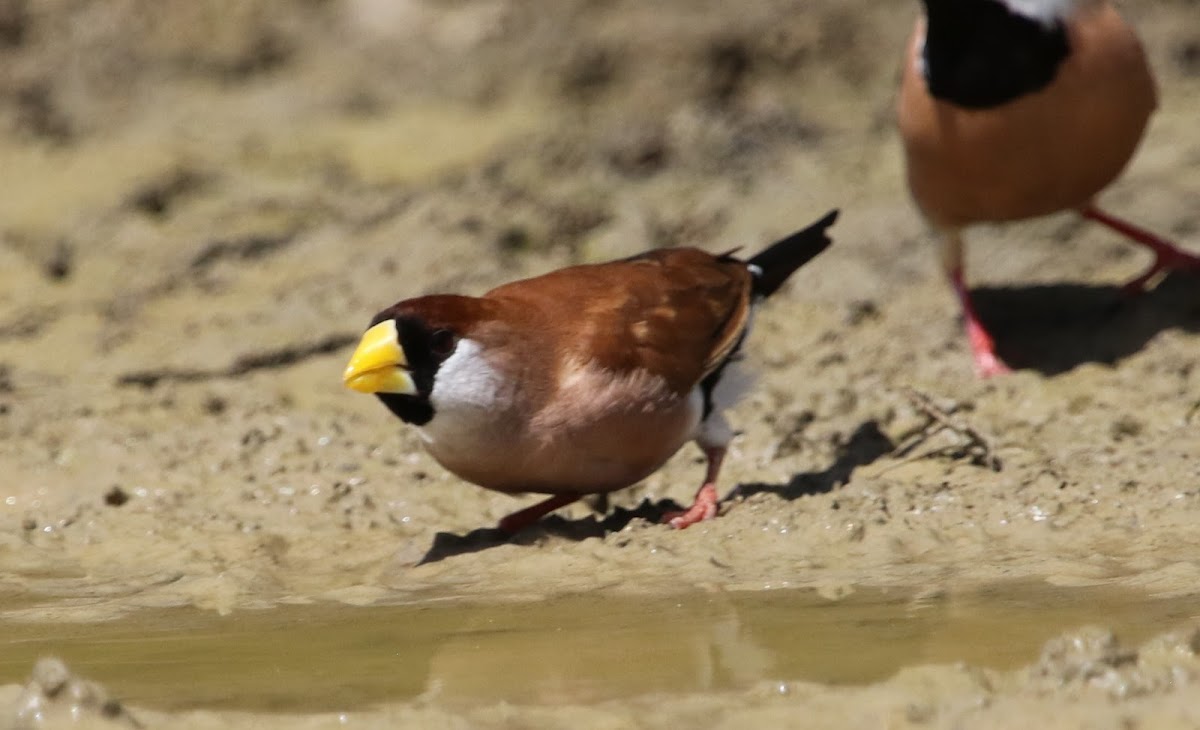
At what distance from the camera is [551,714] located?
12.1 feet

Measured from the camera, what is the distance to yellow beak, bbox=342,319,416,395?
501 centimetres

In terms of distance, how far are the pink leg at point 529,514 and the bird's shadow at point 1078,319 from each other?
2.31 m

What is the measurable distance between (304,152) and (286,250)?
1235 mm

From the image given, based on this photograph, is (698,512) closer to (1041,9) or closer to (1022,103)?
(1022,103)

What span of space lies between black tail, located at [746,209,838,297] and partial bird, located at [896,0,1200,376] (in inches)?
35.3

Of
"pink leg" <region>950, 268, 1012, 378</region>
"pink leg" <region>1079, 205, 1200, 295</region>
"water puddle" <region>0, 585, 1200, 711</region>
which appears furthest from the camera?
→ "pink leg" <region>1079, 205, 1200, 295</region>

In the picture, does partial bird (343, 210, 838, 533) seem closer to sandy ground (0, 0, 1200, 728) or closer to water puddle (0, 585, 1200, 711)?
sandy ground (0, 0, 1200, 728)

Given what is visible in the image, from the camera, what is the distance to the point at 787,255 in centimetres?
641

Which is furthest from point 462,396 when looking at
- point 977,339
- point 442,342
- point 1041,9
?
point 1041,9

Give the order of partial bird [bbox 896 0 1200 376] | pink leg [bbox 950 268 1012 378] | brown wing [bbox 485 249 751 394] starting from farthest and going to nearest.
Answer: pink leg [bbox 950 268 1012 378] < partial bird [bbox 896 0 1200 376] < brown wing [bbox 485 249 751 394]

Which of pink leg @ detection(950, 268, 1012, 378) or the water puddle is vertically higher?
pink leg @ detection(950, 268, 1012, 378)

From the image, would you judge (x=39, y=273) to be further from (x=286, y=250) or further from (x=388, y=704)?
(x=388, y=704)

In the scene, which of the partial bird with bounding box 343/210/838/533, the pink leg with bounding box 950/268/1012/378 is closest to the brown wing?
the partial bird with bounding box 343/210/838/533

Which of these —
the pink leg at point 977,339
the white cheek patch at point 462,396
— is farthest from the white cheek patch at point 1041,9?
the white cheek patch at point 462,396
